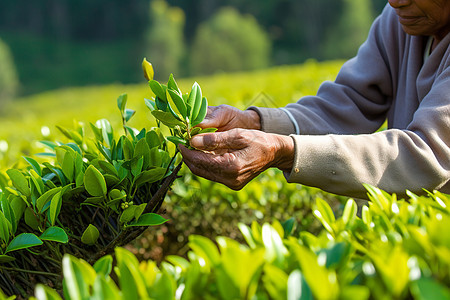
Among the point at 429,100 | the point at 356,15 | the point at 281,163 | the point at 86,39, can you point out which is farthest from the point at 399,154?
the point at 86,39

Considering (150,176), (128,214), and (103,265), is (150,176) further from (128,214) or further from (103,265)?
(103,265)

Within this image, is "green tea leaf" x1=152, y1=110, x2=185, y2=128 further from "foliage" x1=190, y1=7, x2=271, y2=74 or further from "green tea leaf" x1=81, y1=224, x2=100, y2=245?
"foliage" x1=190, y1=7, x2=271, y2=74

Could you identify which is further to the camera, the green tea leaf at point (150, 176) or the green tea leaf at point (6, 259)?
the green tea leaf at point (150, 176)

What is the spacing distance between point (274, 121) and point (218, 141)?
1.80ft

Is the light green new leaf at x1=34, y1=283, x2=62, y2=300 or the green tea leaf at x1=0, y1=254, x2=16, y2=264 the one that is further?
the green tea leaf at x1=0, y1=254, x2=16, y2=264

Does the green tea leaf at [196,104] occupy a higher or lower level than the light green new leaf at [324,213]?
higher

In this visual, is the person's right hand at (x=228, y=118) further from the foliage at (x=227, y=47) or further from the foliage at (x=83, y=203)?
the foliage at (x=227, y=47)

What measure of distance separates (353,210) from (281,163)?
0.36 metres

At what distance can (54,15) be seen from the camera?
53.5 m

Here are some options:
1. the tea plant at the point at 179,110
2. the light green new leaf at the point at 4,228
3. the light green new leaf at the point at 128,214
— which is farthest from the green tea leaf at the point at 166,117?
the light green new leaf at the point at 4,228

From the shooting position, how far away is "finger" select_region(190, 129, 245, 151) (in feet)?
4.58

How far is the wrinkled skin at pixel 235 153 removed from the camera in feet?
4.70

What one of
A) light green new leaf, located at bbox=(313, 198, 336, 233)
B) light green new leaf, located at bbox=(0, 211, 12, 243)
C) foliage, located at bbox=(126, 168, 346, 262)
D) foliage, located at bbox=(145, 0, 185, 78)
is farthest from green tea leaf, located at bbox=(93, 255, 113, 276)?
foliage, located at bbox=(145, 0, 185, 78)

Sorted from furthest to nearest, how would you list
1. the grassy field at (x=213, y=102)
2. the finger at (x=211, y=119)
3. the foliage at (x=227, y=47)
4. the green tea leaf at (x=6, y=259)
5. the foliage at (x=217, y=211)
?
the foliage at (x=227, y=47)
the grassy field at (x=213, y=102)
the foliage at (x=217, y=211)
the finger at (x=211, y=119)
the green tea leaf at (x=6, y=259)
